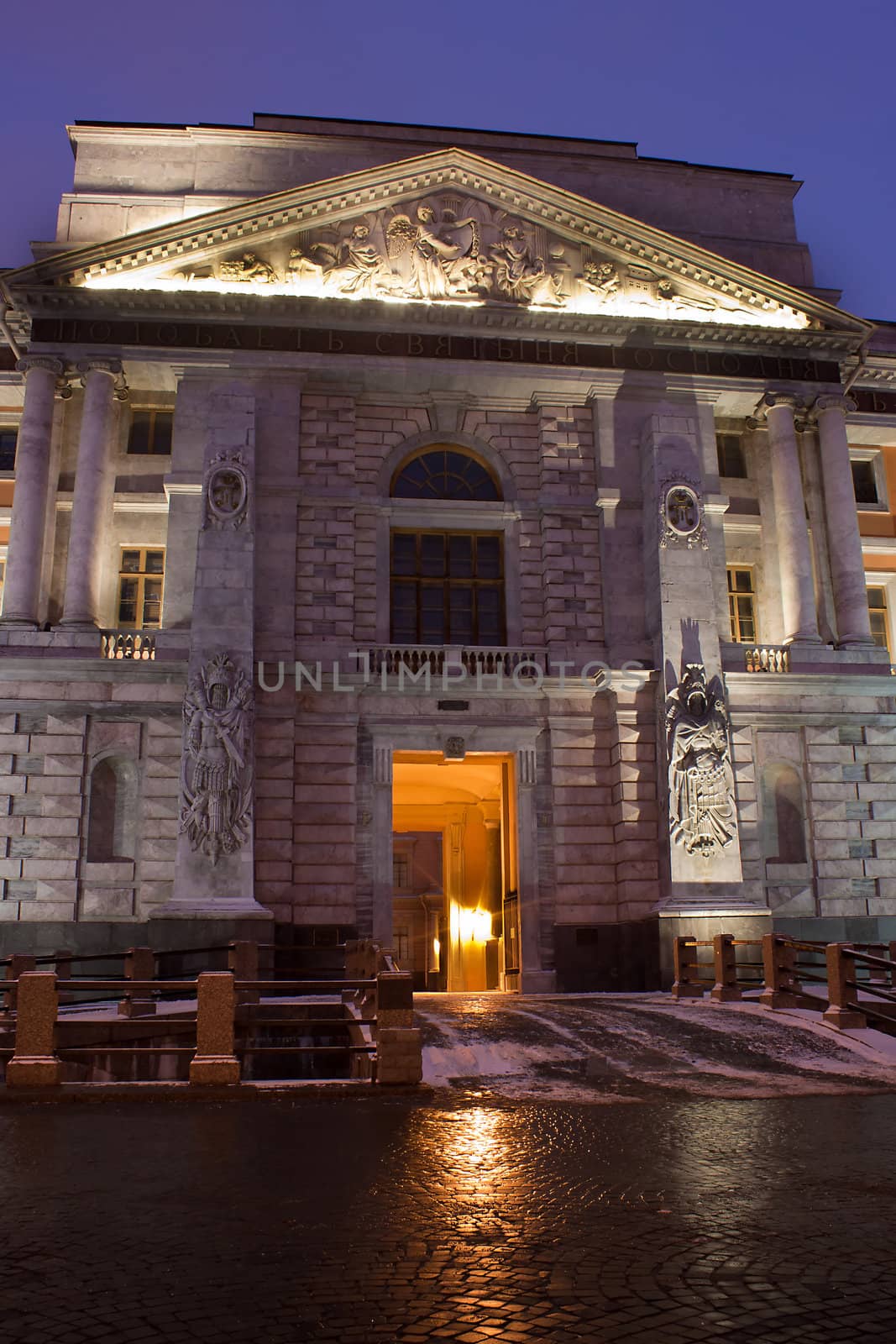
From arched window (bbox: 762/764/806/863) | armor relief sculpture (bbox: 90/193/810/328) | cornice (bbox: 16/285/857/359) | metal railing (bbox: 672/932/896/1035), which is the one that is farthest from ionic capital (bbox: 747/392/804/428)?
metal railing (bbox: 672/932/896/1035)

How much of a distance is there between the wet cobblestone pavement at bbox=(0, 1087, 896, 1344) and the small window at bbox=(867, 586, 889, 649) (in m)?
24.0

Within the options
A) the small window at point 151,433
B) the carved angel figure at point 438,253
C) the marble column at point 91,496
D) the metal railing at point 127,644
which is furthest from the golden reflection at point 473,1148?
the carved angel figure at point 438,253

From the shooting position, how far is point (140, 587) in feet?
97.9

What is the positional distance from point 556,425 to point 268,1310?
89.0 feet

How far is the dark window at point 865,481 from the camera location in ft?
113

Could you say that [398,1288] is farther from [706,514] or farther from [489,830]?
[489,830]

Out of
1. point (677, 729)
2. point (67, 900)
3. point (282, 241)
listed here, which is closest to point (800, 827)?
point (677, 729)

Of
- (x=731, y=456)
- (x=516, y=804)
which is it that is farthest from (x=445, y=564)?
(x=731, y=456)

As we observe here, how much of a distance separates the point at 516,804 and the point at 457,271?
543 inches

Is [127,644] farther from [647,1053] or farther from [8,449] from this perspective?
[647,1053]

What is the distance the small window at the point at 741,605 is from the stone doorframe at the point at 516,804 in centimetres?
650

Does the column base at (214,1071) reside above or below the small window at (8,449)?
below

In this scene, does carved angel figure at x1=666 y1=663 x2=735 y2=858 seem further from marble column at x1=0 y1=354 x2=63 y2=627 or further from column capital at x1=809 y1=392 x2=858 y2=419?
marble column at x1=0 y1=354 x2=63 y2=627

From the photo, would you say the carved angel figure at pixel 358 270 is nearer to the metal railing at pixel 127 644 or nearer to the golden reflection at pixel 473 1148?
the metal railing at pixel 127 644
